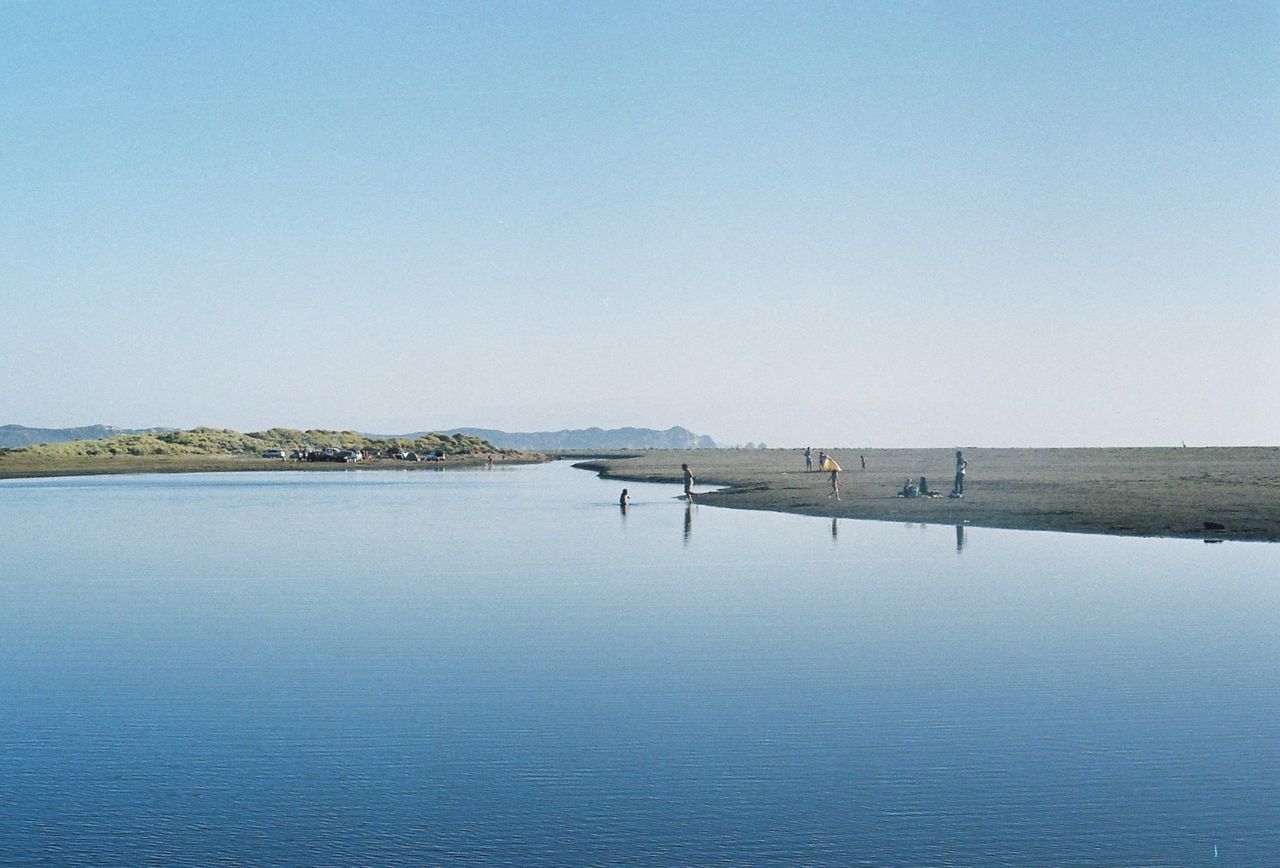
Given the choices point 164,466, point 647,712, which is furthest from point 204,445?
point 647,712

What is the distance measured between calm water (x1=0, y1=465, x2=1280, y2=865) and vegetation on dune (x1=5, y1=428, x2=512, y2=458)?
128717 millimetres

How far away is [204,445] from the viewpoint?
16525cm

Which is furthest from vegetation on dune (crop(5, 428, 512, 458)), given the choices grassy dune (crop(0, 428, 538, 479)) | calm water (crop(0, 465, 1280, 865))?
calm water (crop(0, 465, 1280, 865))

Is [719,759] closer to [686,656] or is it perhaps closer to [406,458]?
[686,656]

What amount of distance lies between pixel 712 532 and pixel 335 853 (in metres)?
30.7

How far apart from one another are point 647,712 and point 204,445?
165 m

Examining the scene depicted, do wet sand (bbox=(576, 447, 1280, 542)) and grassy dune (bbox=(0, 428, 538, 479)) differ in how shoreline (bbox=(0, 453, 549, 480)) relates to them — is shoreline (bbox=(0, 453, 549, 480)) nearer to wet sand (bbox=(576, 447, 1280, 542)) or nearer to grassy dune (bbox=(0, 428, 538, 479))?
grassy dune (bbox=(0, 428, 538, 479))

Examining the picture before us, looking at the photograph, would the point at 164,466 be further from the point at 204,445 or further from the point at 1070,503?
the point at 1070,503

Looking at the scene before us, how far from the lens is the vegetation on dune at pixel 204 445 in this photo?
145 metres

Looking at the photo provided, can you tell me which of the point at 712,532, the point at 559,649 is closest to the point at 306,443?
the point at 712,532

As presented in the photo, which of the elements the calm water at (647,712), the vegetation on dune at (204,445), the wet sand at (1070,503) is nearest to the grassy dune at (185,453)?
the vegetation on dune at (204,445)

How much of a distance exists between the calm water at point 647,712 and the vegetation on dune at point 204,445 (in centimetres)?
12872

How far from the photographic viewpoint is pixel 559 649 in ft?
58.0

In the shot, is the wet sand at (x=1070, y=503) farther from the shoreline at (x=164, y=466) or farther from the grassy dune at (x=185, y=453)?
the grassy dune at (x=185, y=453)
